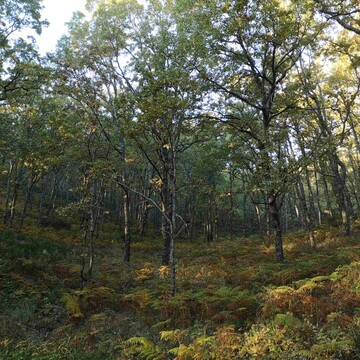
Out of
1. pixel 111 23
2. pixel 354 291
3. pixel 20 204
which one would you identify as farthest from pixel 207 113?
pixel 20 204

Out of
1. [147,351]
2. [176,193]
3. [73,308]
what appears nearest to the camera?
[147,351]

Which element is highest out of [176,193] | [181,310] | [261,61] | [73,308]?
[261,61]

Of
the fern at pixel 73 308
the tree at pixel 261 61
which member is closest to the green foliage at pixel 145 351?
the fern at pixel 73 308

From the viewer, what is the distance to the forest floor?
226 inches

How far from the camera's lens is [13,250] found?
46.3 ft

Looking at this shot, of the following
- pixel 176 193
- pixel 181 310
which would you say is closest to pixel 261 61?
pixel 176 193

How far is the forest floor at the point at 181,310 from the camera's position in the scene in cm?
575

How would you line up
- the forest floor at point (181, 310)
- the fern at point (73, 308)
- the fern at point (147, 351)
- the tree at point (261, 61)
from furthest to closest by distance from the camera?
the tree at point (261, 61) < the fern at point (73, 308) < the fern at point (147, 351) < the forest floor at point (181, 310)

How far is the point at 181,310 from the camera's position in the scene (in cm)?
902

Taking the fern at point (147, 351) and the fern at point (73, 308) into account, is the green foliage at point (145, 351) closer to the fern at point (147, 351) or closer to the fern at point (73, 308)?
the fern at point (147, 351)

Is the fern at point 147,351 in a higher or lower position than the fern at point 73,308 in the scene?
lower

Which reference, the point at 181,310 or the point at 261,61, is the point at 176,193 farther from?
the point at 261,61

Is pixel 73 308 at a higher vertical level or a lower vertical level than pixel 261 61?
lower

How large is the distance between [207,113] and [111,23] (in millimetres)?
8641
